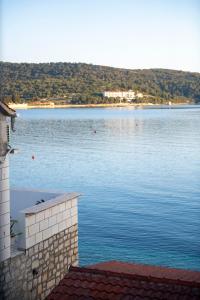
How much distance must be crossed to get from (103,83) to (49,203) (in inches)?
4125

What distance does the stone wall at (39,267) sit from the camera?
6.40 meters

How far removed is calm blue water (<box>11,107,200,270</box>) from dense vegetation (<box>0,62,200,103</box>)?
31761 mm

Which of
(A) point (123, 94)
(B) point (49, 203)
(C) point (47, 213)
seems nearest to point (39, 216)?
(C) point (47, 213)

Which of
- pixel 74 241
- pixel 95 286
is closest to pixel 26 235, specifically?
pixel 74 241

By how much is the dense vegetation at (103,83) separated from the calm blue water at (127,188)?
31761 mm

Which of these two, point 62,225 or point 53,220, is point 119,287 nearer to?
point 53,220

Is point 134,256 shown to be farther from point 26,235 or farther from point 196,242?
point 26,235

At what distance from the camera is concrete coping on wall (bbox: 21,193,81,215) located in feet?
22.6

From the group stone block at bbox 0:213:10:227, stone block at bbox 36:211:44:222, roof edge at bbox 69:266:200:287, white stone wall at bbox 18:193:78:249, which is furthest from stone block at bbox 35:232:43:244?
roof edge at bbox 69:266:200:287

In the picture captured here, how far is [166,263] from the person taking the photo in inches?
506

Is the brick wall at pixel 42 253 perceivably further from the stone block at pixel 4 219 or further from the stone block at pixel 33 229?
the stone block at pixel 4 219

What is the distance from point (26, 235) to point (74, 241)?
5.21 ft

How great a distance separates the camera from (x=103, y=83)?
4373 inches

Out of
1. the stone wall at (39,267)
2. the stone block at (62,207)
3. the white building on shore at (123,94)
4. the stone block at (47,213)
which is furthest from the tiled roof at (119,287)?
the white building on shore at (123,94)
